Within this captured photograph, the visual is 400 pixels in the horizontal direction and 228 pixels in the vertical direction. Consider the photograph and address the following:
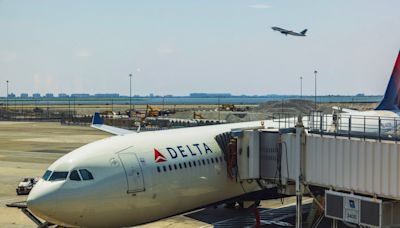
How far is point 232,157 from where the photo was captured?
83.7ft

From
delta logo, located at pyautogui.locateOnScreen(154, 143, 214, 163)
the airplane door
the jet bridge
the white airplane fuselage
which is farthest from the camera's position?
delta logo, located at pyautogui.locateOnScreen(154, 143, 214, 163)

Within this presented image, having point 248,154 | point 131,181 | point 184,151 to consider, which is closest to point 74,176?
point 131,181

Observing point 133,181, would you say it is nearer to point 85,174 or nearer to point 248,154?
point 85,174

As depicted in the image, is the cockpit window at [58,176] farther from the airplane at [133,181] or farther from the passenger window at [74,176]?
the passenger window at [74,176]

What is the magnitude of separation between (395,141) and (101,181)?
10658 millimetres

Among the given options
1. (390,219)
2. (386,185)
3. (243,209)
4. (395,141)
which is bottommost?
(243,209)

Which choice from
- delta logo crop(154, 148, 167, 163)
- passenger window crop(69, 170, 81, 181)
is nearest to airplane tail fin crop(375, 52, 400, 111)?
delta logo crop(154, 148, 167, 163)

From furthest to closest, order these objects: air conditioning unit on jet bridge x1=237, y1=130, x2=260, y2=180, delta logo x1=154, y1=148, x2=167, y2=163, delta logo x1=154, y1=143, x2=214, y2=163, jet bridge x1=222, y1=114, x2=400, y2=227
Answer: air conditioning unit on jet bridge x1=237, y1=130, x2=260, y2=180
delta logo x1=154, y1=143, x2=214, y2=163
delta logo x1=154, y1=148, x2=167, y2=163
jet bridge x1=222, y1=114, x2=400, y2=227

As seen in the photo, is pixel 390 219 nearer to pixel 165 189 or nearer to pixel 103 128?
pixel 165 189

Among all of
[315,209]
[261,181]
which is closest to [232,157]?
[261,181]

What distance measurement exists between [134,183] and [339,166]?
7866 mm

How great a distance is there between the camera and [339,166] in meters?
19.7

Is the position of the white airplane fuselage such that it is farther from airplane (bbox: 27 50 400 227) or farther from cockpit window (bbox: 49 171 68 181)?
cockpit window (bbox: 49 171 68 181)

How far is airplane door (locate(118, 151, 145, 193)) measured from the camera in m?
20.2
